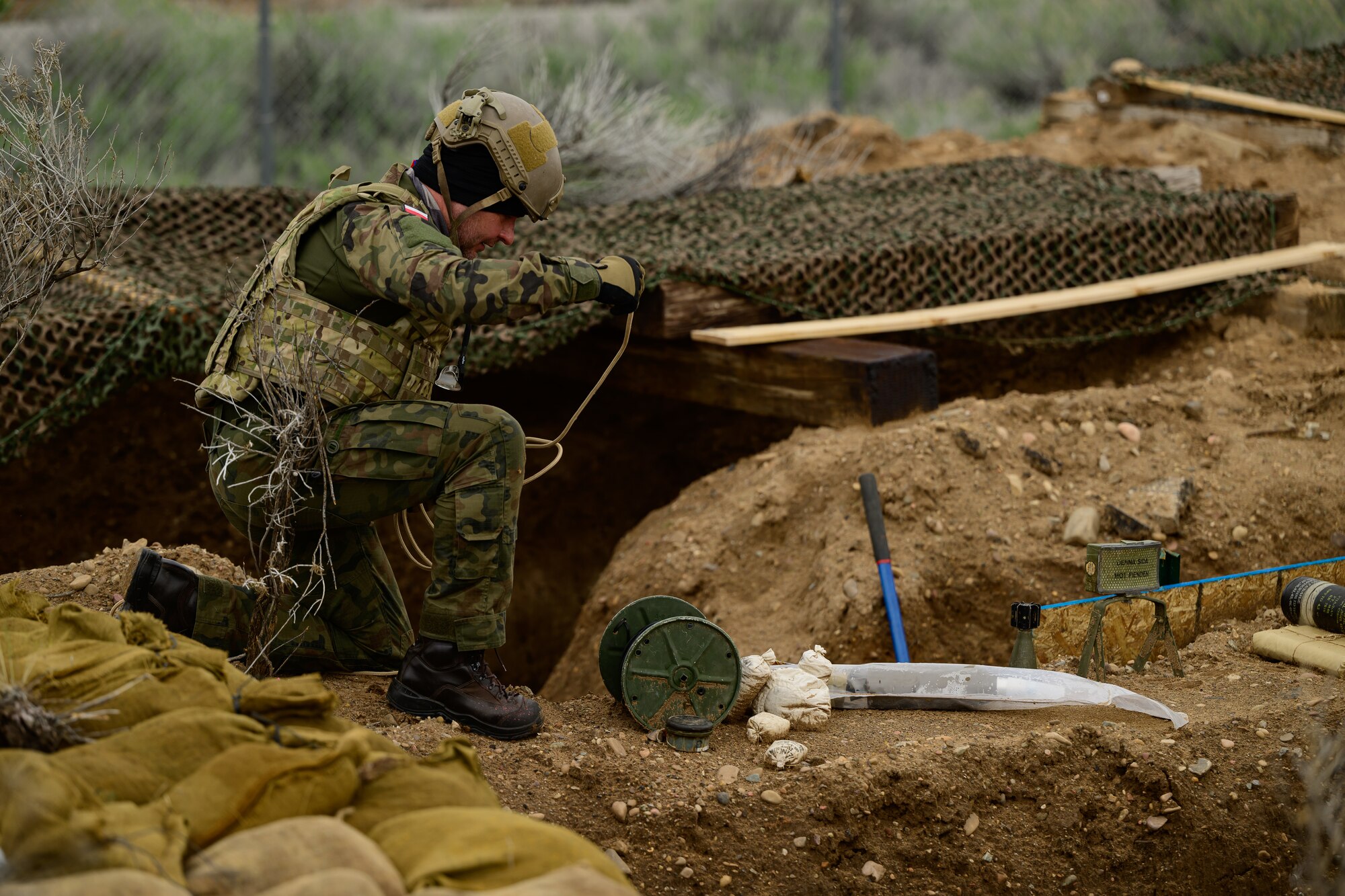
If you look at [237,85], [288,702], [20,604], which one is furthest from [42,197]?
[237,85]

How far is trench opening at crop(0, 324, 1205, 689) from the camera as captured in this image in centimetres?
614

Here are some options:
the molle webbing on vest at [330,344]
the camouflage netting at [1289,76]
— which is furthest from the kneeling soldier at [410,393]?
the camouflage netting at [1289,76]

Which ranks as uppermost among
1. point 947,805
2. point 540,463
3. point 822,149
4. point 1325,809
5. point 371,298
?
point 371,298

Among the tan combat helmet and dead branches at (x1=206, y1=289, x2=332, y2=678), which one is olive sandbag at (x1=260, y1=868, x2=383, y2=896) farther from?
the tan combat helmet

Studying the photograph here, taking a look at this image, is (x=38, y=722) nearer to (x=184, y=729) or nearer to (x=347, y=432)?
(x=184, y=729)

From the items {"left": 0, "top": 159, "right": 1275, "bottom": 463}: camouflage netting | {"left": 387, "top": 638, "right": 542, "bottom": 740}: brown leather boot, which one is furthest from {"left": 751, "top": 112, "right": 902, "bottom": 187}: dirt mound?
{"left": 387, "top": 638, "right": 542, "bottom": 740}: brown leather boot

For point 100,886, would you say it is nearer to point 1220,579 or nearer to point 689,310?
point 1220,579

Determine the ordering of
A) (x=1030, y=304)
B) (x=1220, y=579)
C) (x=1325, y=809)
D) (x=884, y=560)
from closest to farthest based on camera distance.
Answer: (x=1325, y=809) → (x=1220, y=579) → (x=884, y=560) → (x=1030, y=304)

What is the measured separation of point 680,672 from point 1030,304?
3.14 meters

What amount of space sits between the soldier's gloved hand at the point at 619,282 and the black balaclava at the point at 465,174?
1.05 feet

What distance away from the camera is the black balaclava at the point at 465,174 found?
3396mm

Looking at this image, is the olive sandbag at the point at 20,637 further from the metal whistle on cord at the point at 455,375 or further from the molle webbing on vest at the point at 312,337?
the metal whistle on cord at the point at 455,375

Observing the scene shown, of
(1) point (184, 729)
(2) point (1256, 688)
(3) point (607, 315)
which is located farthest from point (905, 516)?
(1) point (184, 729)

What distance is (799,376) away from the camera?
539 centimetres
